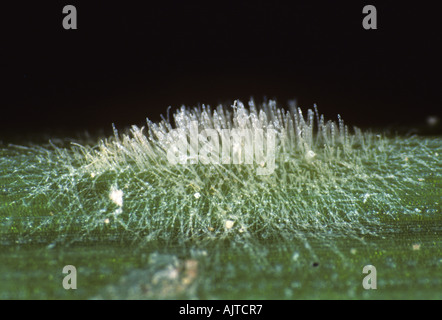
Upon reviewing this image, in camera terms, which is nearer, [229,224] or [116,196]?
[229,224]

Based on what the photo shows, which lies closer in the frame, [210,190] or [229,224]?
[229,224]

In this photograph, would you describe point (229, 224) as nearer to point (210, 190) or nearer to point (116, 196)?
point (210, 190)

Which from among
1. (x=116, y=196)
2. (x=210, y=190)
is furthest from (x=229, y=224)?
(x=116, y=196)

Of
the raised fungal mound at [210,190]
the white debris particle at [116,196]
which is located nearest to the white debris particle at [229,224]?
the raised fungal mound at [210,190]

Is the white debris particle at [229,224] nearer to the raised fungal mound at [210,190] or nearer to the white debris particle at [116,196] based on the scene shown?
the raised fungal mound at [210,190]

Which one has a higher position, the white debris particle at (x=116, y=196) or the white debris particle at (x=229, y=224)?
the white debris particle at (x=116, y=196)

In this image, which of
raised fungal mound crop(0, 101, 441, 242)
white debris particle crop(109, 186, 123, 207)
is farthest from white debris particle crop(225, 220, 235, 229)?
white debris particle crop(109, 186, 123, 207)

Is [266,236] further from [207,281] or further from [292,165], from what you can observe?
[292,165]

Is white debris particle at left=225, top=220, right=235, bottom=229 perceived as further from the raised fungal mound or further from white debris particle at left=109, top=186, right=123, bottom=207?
white debris particle at left=109, top=186, right=123, bottom=207

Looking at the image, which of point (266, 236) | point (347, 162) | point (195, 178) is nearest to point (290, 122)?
point (347, 162)
